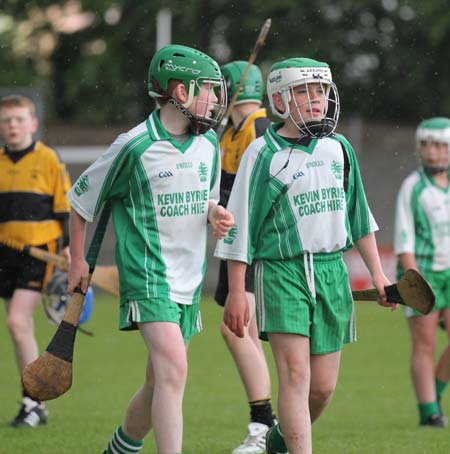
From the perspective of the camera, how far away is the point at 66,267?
765 cm

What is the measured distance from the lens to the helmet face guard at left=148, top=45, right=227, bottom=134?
560 cm

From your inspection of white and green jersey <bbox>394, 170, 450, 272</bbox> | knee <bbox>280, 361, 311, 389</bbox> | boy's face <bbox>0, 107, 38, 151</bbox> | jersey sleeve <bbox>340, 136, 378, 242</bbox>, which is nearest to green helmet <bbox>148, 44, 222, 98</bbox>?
jersey sleeve <bbox>340, 136, 378, 242</bbox>

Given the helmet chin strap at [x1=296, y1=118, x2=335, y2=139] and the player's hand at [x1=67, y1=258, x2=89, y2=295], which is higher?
the helmet chin strap at [x1=296, y1=118, x2=335, y2=139]

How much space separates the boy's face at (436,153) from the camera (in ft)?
28.2

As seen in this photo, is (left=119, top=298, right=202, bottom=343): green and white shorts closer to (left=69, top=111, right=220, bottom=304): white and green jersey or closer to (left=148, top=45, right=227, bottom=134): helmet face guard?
(left=69, top=111, right=220, bottom=304): white and green jersey

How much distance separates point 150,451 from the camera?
6801 mm

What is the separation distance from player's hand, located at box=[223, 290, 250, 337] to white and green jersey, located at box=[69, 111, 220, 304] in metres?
0.19

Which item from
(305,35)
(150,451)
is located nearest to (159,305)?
(150,451)

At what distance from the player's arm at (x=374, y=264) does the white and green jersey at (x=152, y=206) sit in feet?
2.46

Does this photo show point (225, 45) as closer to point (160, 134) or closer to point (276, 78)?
point (276, 78)

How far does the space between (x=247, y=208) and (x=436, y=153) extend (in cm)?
335

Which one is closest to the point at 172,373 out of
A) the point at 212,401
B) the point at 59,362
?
the point at 59,362

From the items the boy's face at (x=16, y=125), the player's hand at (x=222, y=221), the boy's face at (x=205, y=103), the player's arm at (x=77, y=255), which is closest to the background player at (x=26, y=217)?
the boy's face at (x=16, y=125)

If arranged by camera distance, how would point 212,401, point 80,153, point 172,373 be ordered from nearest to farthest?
→ point 172,373 < point 212,401 < point 80,153
